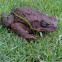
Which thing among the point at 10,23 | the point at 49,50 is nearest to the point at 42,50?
the point at 49,50

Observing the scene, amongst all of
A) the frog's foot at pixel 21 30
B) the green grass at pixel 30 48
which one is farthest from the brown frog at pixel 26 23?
the green grass at pixel 30 48

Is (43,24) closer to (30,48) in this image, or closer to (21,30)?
(21,30)

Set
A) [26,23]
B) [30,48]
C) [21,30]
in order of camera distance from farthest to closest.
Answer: [26,23], [21,30], [30,48]

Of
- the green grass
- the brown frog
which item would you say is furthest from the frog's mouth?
the green grass

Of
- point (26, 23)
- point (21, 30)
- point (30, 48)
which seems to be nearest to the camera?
point (30, 48)

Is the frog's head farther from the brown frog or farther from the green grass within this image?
the green grass

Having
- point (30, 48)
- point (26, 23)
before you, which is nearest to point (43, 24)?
point (26, 23)

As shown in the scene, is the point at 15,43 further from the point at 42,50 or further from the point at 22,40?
the point at 42,50

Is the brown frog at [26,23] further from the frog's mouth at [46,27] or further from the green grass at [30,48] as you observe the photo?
the green grass at [30,48]
